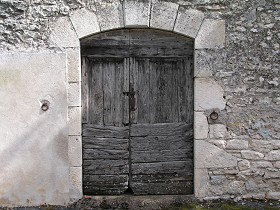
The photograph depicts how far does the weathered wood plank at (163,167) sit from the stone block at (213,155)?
25cm

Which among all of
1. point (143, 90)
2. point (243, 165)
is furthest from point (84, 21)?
point (243, 165)

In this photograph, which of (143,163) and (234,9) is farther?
(143,163)

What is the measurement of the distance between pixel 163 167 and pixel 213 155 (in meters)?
0.65

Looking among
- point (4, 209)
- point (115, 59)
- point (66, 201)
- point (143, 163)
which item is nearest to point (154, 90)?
point (115, 59)

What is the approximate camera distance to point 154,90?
492cm

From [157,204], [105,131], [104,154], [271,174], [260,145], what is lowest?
[157,204]

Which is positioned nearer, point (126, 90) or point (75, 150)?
point (75, 150)

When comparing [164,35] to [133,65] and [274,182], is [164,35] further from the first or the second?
[274,182]

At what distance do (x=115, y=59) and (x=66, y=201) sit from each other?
1.84 meters

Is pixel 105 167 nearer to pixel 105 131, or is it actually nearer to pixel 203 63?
pixel 105 131

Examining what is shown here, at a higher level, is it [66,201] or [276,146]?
[276,146]

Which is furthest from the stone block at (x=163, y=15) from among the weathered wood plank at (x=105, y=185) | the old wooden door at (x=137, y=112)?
the weathered wood plank at (x=105, y=185)

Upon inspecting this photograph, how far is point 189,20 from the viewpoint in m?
4.67

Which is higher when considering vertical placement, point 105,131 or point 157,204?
point 105,131
